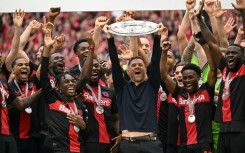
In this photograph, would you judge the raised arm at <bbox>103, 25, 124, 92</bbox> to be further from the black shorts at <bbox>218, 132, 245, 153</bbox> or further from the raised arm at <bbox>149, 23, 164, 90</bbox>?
the black shorts at <bbox>218, 132, 245, 153</bbox>

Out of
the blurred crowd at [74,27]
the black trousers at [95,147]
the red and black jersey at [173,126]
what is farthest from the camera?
the blurred crowd at [74,27]

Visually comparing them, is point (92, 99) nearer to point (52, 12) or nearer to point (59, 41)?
point (59, 41)

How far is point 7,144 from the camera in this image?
34.1 ft

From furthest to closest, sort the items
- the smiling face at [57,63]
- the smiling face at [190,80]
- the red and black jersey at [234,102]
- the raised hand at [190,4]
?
the raised hand at [190,4], the smiling face at [57,63], the smiling face at [190,80], the red and black jersey at [234,102]

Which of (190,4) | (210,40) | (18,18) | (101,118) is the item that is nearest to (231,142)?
(210,40)

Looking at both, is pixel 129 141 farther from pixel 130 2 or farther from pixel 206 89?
pixel 130 2

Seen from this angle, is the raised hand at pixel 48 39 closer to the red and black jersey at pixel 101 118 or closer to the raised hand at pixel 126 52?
the red and black jersey at pixel 101 118

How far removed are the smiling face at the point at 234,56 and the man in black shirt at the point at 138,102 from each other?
898mm

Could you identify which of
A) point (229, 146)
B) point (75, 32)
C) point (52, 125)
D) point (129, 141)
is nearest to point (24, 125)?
point (52, 125)

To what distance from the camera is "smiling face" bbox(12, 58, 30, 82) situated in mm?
11070

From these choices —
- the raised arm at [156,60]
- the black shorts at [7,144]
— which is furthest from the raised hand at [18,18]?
the raised arm at [156,60]

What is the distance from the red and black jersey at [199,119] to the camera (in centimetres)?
1050

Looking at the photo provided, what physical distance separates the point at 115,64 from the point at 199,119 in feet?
4.25

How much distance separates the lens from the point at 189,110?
1063 centimetres
